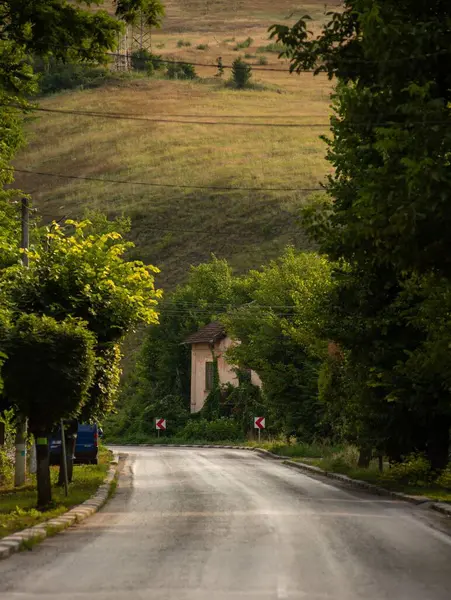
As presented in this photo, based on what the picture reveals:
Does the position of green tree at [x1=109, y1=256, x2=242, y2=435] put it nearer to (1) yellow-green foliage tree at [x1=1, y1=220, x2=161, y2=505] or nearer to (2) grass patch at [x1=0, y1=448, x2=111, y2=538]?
(2) grass patch at [x1=0, y1=448, x2=111, y2=538]

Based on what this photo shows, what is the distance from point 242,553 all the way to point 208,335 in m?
72.8

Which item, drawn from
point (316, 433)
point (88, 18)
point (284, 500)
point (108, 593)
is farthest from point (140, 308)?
point (316, 433)

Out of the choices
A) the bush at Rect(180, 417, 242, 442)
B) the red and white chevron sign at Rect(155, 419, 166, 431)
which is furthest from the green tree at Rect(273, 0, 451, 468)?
the red and white chevron sign at Rect(155, 419, 166, 431)

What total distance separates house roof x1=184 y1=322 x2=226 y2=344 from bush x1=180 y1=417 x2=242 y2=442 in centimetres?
711

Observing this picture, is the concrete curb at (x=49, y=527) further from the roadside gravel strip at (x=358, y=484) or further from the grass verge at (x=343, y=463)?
the grass verge at (x=343, y=463)

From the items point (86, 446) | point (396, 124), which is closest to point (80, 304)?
point (396, 124)

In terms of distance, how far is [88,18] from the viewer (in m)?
19.5

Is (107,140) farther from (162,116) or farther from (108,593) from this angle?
(108,593)

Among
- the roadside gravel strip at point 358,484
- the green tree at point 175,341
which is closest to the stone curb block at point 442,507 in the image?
the roadside gravel strip at point 358,484

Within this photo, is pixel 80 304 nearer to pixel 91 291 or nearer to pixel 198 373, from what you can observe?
pixel 91 291

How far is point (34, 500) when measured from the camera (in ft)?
87.5

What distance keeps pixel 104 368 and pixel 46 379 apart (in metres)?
6.89

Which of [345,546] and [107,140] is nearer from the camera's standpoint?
[345,546]

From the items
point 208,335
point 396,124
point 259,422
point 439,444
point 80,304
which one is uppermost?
point 396,124
